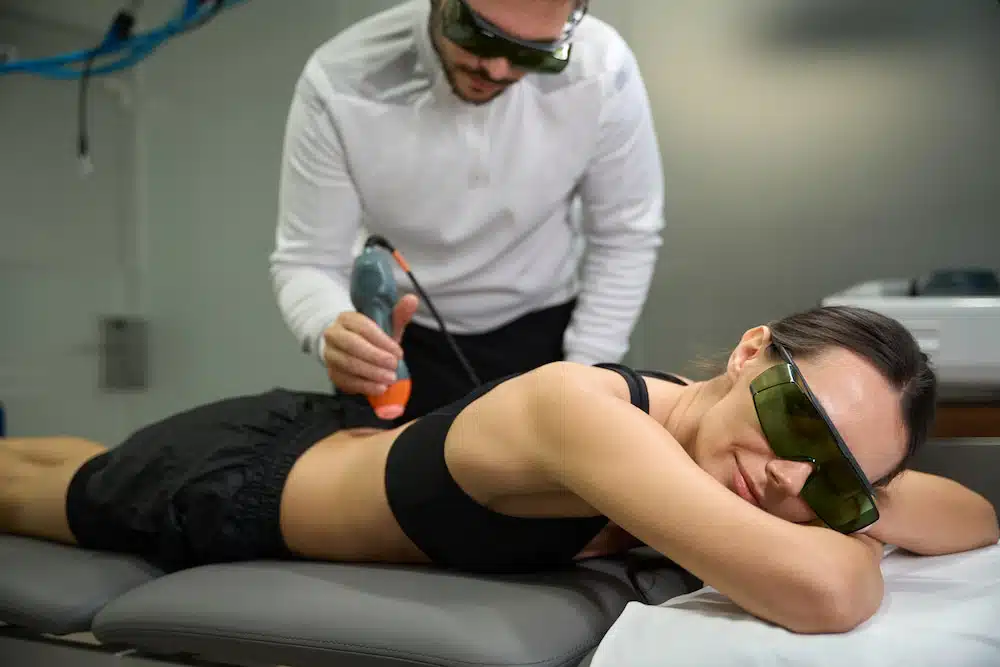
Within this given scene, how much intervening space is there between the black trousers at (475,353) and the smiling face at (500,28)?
0.46 m

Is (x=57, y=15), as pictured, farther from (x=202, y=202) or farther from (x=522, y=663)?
(x=522, y=663)

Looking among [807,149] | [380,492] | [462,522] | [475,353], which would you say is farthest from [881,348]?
[807,149]

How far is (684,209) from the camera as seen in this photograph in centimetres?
222

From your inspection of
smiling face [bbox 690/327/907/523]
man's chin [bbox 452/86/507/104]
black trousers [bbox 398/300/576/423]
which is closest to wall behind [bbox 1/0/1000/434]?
black trousers [bbox 398/300/576/423]

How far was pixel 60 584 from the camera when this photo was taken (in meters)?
1.25

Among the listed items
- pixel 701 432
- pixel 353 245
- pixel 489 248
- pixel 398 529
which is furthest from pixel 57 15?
pixel 701 432

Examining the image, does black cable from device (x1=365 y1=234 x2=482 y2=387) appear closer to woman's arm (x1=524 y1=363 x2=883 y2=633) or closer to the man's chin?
the man's chin

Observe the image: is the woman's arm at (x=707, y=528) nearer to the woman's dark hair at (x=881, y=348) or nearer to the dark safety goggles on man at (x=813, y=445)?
the dark safety goggles on man at (x=813, y=445)

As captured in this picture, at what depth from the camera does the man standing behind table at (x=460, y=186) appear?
1.62 metres

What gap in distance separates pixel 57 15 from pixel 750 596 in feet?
9.80

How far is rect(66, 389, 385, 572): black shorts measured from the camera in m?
1.30

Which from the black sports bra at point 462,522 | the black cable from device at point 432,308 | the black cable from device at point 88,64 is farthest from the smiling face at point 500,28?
the black cable from device at point 88,64

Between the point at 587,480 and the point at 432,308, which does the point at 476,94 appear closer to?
the point at 432,308

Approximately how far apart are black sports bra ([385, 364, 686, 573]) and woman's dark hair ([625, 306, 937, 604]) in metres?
0.20
